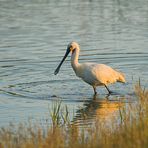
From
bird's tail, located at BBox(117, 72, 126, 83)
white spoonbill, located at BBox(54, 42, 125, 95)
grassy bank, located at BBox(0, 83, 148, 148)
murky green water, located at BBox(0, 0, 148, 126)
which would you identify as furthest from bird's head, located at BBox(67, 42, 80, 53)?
grassy bank, located at BBox(0, 83, 148, 148)

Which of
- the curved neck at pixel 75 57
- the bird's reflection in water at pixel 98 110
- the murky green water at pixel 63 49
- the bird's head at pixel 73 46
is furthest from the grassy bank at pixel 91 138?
the bird's head at pixel 73 46

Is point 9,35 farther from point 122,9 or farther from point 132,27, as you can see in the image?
point 122,9

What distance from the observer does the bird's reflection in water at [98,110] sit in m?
13.0

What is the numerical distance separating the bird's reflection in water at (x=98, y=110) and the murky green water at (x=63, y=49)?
0.02m

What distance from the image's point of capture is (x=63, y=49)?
21.4m

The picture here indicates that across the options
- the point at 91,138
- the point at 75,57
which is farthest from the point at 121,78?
the point at 91,138

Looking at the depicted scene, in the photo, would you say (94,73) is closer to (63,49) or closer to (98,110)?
(98,110)

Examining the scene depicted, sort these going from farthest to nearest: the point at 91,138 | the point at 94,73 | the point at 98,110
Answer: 1. the point at 94,73
2. the point at 98,110
3. the point at 91,138

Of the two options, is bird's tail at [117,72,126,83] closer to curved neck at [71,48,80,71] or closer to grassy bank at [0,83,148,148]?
curved neck at [71,48,80,71]

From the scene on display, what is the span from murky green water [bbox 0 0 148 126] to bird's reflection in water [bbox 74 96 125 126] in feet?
0.07

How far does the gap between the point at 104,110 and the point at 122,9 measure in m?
14.9

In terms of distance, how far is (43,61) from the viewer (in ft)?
64.5

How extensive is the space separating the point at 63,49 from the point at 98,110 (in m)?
7.15

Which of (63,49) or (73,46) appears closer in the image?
(73,46)
